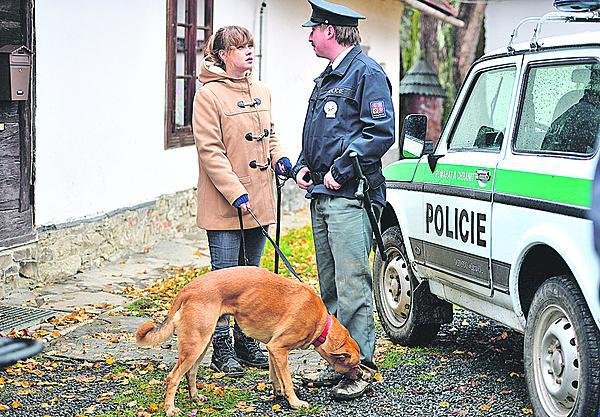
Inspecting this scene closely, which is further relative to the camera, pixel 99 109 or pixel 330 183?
pixel 99 109

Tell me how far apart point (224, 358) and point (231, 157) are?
48.9 inches

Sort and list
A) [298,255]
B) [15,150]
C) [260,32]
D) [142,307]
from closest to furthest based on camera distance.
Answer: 1. [142,307]
2. [15,150]
3. [298,255]
4. [260,32]

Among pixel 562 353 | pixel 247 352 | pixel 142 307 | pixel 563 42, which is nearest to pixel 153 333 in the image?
pixel 247 352

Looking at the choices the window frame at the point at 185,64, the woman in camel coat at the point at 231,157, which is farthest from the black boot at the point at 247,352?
the window frame at the point at 185,64

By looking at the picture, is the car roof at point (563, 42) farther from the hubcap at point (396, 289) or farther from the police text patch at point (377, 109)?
the hubcap at point (396, 289)

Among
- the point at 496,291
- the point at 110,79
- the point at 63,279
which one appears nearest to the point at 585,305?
the point at 496,291

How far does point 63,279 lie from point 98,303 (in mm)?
894

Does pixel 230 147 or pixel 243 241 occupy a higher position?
pixel 230 147

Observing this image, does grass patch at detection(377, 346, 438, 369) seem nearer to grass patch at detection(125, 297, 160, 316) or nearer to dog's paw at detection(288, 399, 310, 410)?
dog's paw at detection(288, 399, 310, 410)

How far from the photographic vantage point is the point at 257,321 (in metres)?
5.77

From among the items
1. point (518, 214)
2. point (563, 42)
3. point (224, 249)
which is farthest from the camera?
point (224, 249)

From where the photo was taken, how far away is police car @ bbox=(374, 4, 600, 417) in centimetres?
515

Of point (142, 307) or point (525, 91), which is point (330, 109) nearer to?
point (525, 91)

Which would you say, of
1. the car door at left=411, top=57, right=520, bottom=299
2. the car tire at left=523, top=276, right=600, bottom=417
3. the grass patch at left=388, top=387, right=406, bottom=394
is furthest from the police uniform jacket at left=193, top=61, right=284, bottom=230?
the car tire at left=523, top=276, right=600, bottom=417
